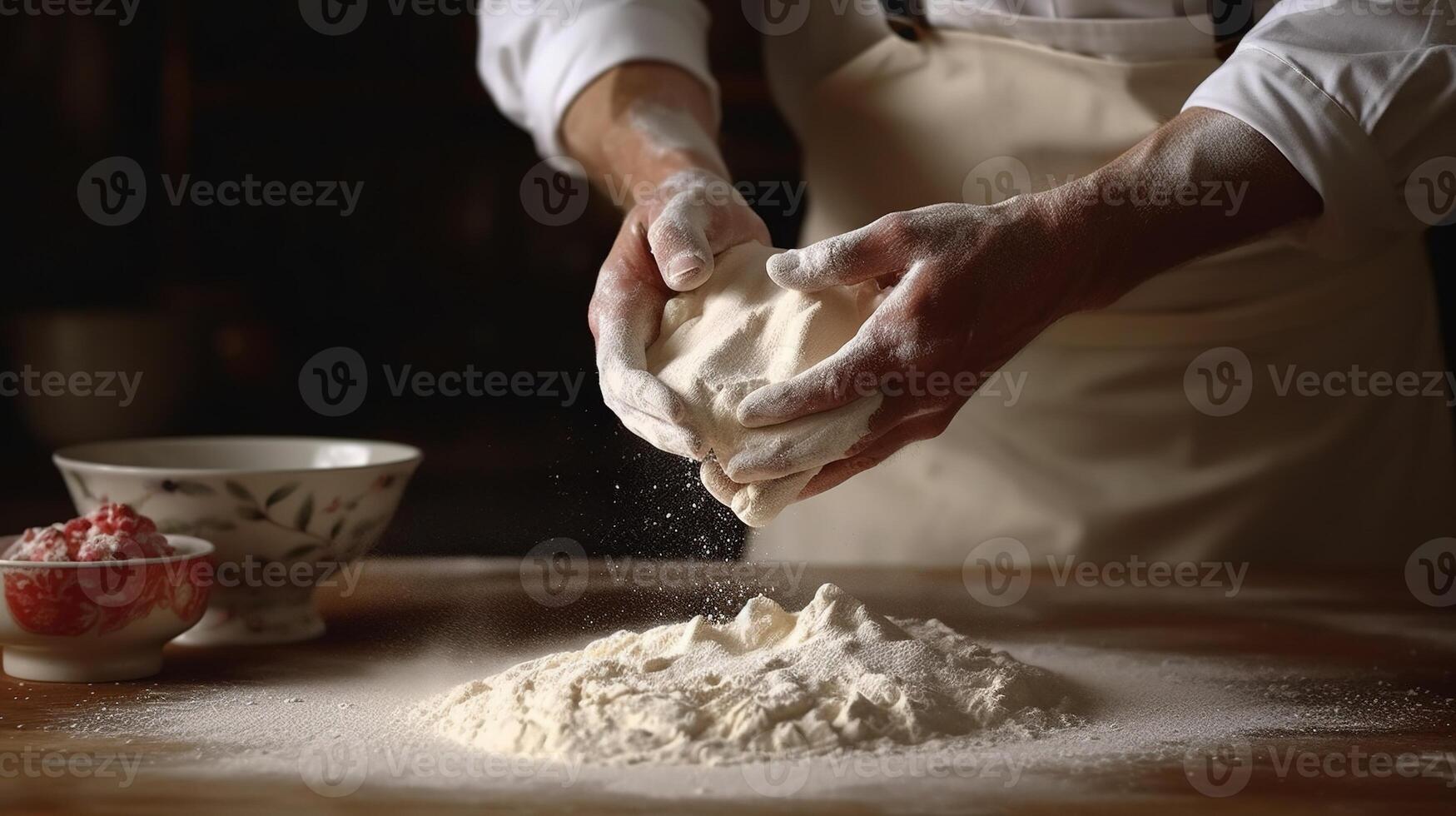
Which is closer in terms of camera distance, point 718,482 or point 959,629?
point 718,482

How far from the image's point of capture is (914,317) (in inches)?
38.6

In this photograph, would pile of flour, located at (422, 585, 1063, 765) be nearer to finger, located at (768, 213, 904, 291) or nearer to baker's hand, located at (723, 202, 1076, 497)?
baker's hand, located at (723, 202, 1076, 497)

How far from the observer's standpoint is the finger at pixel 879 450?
1038mm

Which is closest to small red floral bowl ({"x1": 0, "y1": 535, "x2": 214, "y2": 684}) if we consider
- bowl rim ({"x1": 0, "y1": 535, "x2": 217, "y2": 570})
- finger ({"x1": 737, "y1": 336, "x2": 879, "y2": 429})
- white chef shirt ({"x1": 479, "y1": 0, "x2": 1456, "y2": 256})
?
bowl rim ({"x1": 0, "y1": 535, "x2": 217, "y2": 570})

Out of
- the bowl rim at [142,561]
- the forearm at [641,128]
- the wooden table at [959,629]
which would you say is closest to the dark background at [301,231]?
the forearm at [641,128]

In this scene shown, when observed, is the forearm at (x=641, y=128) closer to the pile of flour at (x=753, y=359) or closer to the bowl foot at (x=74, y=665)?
the pile of flour at (x=753, y=359)

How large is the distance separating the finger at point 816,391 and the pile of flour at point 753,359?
0.01 m

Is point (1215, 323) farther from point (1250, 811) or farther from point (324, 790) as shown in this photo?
point (324, 790)

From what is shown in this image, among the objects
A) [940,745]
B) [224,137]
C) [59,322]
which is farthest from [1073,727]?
[224,137]

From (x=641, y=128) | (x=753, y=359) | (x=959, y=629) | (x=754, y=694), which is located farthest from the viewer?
(x=641, y=128)

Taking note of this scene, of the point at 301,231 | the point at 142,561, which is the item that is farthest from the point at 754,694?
the point at 301,231

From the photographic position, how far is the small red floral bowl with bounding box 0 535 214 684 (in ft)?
3.45

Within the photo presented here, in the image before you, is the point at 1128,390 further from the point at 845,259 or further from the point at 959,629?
the point at 845,259

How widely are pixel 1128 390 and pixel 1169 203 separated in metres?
0.47
